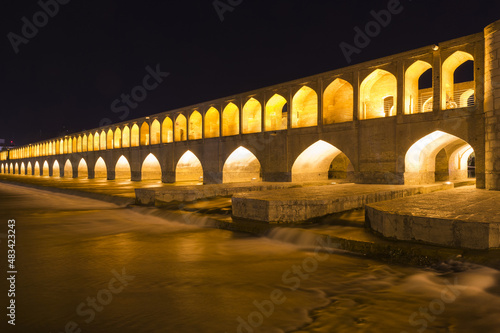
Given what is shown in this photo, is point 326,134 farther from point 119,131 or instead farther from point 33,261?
point 119,131

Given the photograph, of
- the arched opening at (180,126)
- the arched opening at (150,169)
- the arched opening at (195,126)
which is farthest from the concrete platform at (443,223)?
the arched opening at (150,169)

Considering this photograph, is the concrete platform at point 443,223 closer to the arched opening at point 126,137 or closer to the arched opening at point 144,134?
the arched opening at point 144,134

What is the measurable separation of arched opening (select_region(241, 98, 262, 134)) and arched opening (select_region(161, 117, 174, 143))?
5882 millimetres

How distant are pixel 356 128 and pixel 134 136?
15.0 metres

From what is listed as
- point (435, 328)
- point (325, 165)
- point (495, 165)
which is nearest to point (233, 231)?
point (435, 328)

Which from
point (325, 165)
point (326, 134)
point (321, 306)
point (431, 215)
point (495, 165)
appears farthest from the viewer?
point (325, 165)

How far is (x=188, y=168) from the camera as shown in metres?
18.5

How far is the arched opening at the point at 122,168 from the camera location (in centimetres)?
2286

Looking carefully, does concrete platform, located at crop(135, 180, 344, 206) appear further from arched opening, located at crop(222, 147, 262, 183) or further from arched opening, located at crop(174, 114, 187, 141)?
arched opening, located at crop(174, 114, 187, 141)

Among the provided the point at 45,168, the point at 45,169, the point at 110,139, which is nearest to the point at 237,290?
the point at 110,139

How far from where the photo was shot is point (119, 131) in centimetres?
2355

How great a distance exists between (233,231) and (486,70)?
7.10 m

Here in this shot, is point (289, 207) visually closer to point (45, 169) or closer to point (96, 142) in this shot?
point (96, 142)

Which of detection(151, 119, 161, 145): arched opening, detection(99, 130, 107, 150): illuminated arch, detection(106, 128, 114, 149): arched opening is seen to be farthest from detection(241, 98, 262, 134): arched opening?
detection(99, 130, 107, 150): illuminated arch
